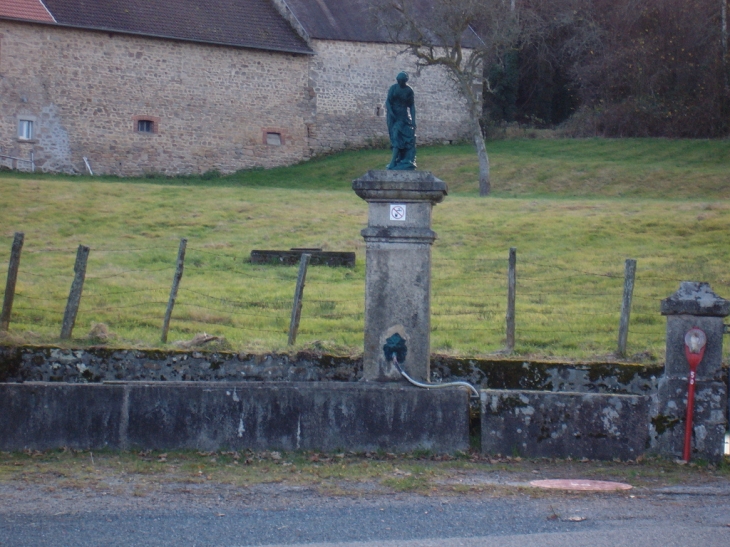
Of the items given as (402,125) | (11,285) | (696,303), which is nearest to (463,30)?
(11,285)

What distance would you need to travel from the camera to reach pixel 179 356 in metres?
10.4

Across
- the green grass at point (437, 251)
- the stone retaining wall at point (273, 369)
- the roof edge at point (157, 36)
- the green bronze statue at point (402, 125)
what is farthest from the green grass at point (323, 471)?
the roof edge at point (157, 36)

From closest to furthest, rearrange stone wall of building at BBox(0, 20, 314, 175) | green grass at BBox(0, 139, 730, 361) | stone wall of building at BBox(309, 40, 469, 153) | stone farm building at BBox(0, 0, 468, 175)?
1. green grass at BBox(0, 139, 730, 361)
2. stone wall of building at BBox(0, 20, 314, 175)
3. stone farm building at BBox(0, 0, 468, 175)
4. stone wall of building at BBox(309, 40, 469, 153)

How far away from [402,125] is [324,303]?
18.2 feet

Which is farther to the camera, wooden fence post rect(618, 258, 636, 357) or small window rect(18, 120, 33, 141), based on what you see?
small window rect(18, 120, 33, 141)

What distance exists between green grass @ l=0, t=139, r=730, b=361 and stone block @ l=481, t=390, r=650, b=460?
2.84 metres

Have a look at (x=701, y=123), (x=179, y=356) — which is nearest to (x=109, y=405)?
(x=179, y=356)

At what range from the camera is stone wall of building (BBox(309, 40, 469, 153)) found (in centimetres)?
3903

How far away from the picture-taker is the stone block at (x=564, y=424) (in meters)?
7.72

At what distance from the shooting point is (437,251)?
727 inches

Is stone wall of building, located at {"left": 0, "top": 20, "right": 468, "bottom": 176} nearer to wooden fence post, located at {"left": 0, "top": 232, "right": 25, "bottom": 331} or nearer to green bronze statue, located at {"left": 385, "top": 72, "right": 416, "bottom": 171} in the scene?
wooden fence post, located at {"left": 0, "top": 232, "right": 25, "bottom": 331}

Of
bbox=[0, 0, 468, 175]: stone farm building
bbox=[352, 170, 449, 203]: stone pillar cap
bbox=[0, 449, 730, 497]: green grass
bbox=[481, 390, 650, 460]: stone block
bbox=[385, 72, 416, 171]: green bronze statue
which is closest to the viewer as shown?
bbox=[0, 449, 730, 497]: green grass

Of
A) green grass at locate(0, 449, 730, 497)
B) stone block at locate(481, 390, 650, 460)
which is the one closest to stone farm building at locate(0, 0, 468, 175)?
green grass at locate(0, 449, 730, 497)

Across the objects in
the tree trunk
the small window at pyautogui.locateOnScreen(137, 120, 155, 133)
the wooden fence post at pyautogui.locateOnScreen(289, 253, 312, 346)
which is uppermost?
the small window at pyautogui.locateOnScreen(137, 120, 155, 133)
